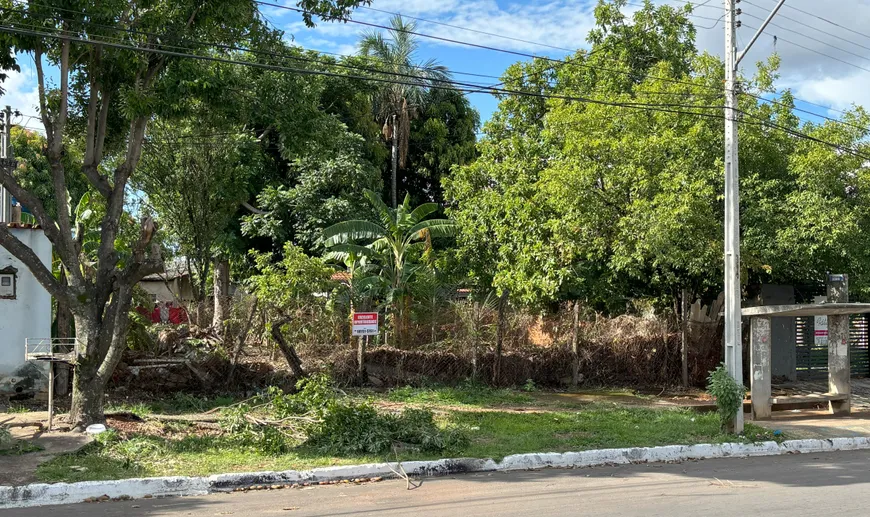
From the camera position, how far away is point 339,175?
23.9 m

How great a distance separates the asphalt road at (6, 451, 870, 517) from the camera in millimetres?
7258

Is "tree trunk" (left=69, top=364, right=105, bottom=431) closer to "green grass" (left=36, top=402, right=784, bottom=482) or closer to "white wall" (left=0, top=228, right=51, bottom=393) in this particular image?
"green grass" (left=36, top=402, right=784, bottom=482)

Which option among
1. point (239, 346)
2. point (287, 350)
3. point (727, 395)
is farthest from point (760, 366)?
point (239, 346)

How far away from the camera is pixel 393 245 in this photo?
19203 mm

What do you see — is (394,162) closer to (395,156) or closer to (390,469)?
(395,156)

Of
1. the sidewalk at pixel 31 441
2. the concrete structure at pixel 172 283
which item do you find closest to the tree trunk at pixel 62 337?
the sidewalk at pixel 31 441

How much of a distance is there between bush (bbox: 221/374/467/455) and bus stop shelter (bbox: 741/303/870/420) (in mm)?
5700

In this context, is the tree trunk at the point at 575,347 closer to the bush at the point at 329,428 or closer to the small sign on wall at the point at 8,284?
the bush at the point at 329,428

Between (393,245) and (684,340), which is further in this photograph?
(393,245)

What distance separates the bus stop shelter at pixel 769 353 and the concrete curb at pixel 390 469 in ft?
5.15

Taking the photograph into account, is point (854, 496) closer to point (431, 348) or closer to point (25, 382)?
point (431, 348)

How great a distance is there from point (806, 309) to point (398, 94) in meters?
19.5

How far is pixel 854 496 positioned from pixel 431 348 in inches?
373

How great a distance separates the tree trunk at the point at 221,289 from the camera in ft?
51.1
